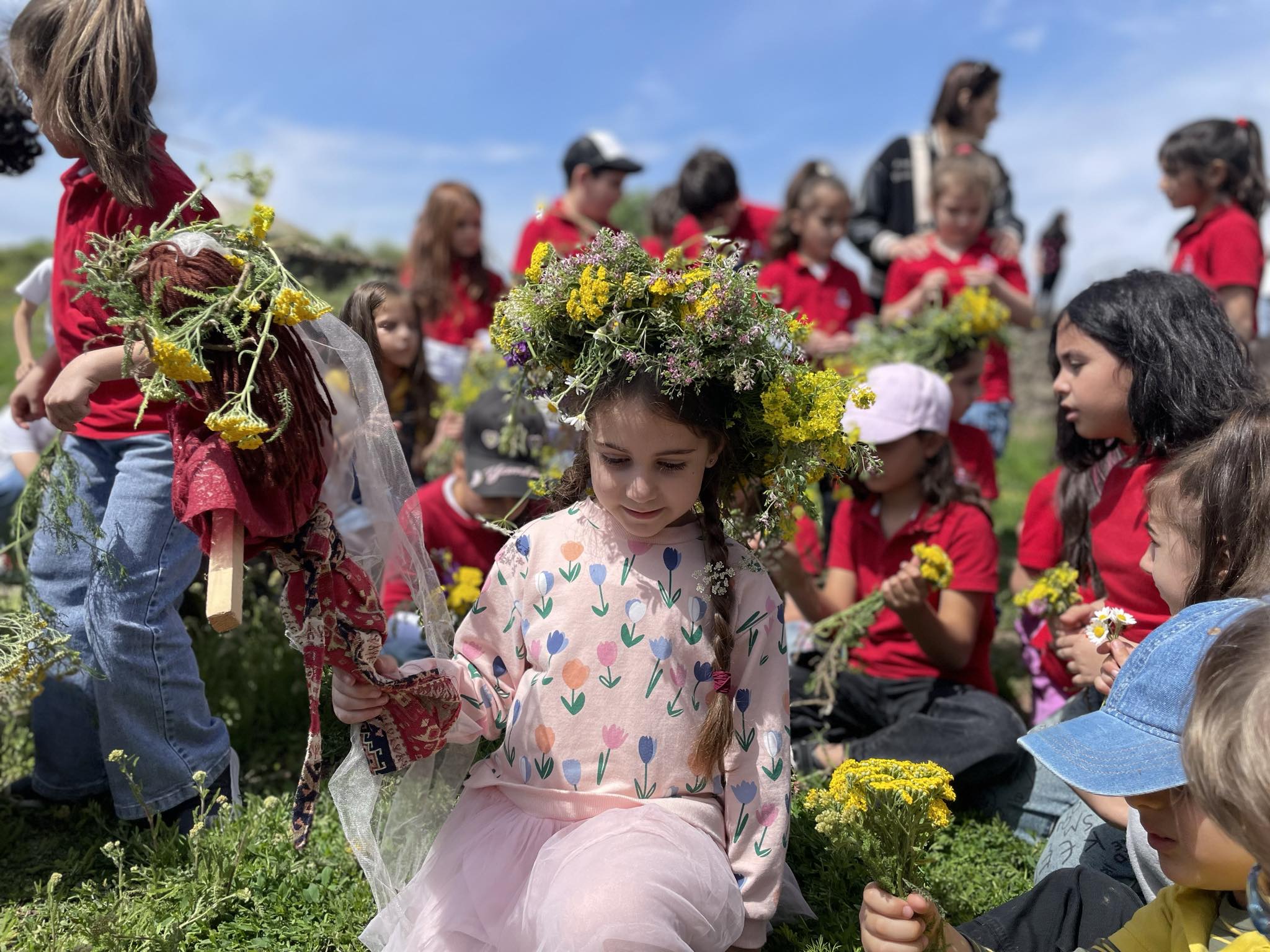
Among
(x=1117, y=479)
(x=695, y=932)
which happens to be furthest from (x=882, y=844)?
(x=1117, y=479)

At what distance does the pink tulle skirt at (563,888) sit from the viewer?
6.59 feet

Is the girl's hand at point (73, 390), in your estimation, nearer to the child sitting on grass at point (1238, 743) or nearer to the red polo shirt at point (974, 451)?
the child sitting on grass at point (1238, 743)

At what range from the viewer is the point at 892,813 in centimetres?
183

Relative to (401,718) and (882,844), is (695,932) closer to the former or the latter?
(882,844)

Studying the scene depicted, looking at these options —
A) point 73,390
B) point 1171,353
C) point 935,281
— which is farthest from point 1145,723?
point 935,281

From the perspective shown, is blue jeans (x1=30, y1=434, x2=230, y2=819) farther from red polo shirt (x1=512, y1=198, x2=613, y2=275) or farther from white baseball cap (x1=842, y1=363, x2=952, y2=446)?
red polo shirt (x1=512, y1=198, x2=613, y2=275)

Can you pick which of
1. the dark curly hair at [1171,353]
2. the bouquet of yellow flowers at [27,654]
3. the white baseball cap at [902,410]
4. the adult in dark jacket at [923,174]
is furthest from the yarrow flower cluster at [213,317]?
the adult in dark jacket at [923,174]

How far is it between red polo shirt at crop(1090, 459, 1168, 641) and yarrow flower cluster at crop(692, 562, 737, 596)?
4.05 ft

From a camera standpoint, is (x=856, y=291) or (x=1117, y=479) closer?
(x=1117, y=479)

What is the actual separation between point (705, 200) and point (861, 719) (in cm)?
341

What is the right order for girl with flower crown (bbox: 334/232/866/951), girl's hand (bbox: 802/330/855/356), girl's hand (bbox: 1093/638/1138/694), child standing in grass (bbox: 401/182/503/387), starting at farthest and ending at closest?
child standing in grass (bbox: 401/182/503/387)
girl's hand (bbox: 802/330/855/356)
girl's hand (bbox: 1093/638/1138/694)
girl with flower crown (bbox: 334/232/866/951)

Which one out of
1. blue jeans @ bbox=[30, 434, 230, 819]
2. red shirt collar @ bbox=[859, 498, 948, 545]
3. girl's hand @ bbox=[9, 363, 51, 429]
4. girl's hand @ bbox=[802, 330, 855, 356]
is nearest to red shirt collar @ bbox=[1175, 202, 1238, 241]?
girl's hand @ bbox=[802, 330, 855, 356]

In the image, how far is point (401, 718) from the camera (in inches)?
89.2

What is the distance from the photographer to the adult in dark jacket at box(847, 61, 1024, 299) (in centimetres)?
568
